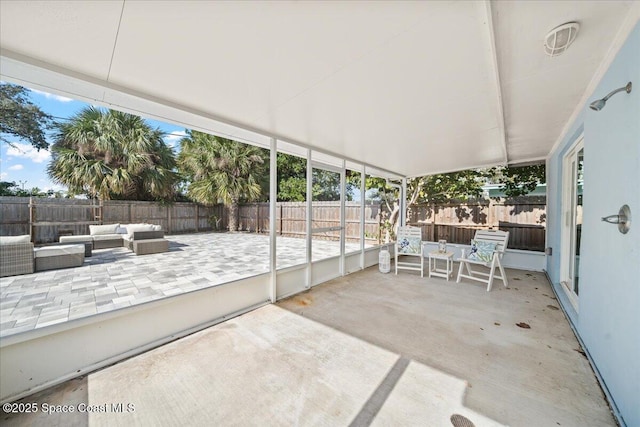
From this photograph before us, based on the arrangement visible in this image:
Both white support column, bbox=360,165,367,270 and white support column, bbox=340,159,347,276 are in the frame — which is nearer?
white support column, bbox=340,159,347,276

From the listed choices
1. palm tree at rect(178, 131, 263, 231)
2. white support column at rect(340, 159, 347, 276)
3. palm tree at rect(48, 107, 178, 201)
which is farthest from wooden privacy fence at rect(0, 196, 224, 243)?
white support column at rect(340, 159, 347, 276)

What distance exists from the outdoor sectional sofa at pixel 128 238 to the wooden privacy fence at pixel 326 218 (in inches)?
10.3

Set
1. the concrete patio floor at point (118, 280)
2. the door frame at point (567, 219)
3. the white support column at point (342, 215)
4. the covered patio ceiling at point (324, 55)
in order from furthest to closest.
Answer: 1. the white support column at point (342, 215)
2. the door frame at point (567, 219)
3. the concrete patio floor at point (118, 280)
4. the covered patio ceiling at point (324, 55)

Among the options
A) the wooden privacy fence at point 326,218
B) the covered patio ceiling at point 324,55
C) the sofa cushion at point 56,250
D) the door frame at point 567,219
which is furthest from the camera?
the sofa cushion at point 56,250

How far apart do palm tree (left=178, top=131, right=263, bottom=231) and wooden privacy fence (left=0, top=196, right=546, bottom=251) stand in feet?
5.96

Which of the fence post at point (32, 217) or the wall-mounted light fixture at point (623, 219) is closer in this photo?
the wall-mounted light fixture at point (623, 219)

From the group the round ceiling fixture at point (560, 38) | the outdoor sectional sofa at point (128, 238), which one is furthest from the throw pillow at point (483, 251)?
the outdoor sectional sofa at point (128, 238)

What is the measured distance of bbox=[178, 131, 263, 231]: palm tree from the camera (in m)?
9.73

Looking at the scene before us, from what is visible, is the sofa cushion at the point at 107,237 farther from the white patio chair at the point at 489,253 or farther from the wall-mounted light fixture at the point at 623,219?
the wall-mounted light fixture at the point at 623,219

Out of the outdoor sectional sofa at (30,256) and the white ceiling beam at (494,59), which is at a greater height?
the white ceiling beam at (494,59)

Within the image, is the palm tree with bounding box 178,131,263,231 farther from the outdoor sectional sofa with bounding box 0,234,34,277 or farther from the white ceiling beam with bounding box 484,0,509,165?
the white ceiling beam with bounding box 484,0,509,165

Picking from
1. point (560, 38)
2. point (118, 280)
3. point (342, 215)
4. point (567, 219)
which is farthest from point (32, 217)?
point (567, 219)

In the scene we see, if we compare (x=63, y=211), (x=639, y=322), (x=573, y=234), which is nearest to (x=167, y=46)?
(x=639, y=322)

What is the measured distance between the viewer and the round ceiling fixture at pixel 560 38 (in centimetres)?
131
